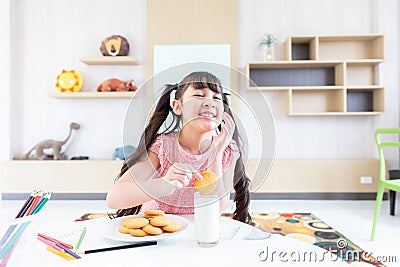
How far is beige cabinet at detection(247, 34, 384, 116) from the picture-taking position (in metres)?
3.95

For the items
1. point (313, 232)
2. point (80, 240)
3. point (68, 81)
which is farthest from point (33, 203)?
point (68, 81)

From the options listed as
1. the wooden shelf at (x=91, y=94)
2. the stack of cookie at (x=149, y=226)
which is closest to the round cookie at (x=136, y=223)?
the stack of cookie at (x=149, y=226)

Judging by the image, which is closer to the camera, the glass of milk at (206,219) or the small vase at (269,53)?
the glass of milk at (206,219)

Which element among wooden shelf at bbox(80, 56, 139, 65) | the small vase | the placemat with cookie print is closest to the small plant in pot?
the small vase

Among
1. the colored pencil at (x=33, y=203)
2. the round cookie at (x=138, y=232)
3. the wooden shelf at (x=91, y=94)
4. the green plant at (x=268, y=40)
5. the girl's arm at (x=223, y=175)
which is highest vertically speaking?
the green plant at (x=268, y=40)

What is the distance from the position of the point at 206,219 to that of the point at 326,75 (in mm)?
3514

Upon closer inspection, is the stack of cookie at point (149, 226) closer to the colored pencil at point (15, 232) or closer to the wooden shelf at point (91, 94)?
the colored pencil at point (15, 232)

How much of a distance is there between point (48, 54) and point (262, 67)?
2.19 m

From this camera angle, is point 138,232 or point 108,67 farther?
point 108,67

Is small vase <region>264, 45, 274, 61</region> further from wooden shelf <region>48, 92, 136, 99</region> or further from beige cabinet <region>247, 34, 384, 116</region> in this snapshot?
wooden shelf <region>48, 92, 136, 99</region>

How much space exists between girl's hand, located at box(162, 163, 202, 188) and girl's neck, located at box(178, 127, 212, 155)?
0.15 ft

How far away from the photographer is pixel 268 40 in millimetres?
3924

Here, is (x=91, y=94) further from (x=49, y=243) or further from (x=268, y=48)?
(x=49, y=243)

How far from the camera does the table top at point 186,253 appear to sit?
0.73 meters
